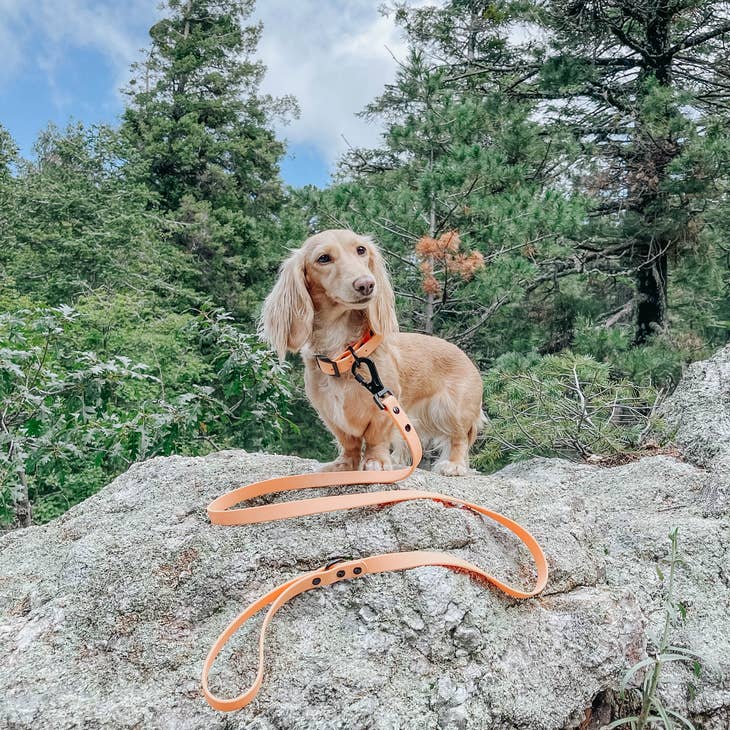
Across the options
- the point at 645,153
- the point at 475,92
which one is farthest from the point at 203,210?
the point at 645,153

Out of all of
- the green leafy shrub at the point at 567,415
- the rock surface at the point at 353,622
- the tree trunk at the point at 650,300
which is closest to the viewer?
the rock surface at the point at 353,622

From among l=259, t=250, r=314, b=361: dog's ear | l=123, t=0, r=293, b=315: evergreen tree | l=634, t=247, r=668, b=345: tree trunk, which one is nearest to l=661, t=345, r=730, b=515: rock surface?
l=259, t=250, r=314, b=361: dog's ear

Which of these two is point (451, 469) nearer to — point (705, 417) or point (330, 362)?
point (330, 362)

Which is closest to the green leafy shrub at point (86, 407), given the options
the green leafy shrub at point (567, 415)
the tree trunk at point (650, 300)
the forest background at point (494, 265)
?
the forest background at point (494, 265)

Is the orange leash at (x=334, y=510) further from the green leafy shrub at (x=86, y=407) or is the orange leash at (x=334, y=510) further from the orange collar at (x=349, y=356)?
the green leafy shrub at (x=86, y=407)

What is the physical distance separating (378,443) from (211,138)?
2237 centimetres

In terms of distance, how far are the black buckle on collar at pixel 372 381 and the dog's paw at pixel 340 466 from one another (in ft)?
1.03

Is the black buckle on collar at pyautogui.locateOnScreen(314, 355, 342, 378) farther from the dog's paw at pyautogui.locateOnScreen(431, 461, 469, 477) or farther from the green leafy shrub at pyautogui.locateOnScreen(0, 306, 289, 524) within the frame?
the green leafy shrub at pyautogui.locateOnScreen(0, 306, 289, 524)

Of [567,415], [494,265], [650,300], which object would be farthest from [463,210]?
[567,415]

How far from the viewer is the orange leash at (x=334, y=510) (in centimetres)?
134

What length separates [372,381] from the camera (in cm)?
212

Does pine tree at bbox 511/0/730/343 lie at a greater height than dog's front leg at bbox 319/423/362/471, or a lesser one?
greater

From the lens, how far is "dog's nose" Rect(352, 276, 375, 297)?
2094mm

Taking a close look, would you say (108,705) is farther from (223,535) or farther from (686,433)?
(686,433)
